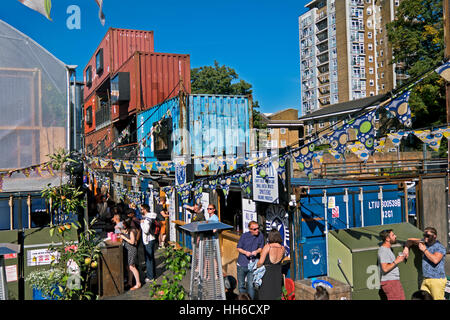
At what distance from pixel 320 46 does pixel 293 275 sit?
3032 inches

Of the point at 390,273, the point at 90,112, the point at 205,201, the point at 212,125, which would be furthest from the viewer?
the point at 90,112

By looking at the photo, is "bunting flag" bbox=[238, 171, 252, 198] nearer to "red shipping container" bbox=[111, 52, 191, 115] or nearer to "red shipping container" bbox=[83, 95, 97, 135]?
"red shipping container" bbox=[111, 52, 191, 115]

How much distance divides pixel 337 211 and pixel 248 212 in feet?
7.09

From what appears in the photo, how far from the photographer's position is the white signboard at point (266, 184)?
8402mm

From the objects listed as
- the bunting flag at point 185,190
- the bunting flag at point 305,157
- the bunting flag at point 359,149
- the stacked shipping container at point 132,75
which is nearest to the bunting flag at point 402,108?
the bunting flag at point 359,149

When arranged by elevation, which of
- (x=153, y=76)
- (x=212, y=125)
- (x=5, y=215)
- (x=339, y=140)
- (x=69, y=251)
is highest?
(x=153, y=76)

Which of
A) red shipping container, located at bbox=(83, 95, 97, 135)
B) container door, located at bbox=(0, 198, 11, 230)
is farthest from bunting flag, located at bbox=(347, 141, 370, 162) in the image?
red shipping container, located at bbox=(83, 95, 97, 135)

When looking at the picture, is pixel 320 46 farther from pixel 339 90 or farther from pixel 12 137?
pixel 12 137

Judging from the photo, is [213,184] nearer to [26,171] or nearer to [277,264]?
[277,264]

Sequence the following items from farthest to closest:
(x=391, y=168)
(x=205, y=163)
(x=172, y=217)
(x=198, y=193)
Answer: (x=391, y=168) < (x=205, y=163) < (x=172, y=217) < (x=198, y=193)

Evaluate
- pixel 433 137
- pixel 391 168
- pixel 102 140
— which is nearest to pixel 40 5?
pixel 433 137

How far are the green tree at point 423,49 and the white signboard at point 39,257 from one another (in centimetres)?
2758

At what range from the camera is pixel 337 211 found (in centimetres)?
905
